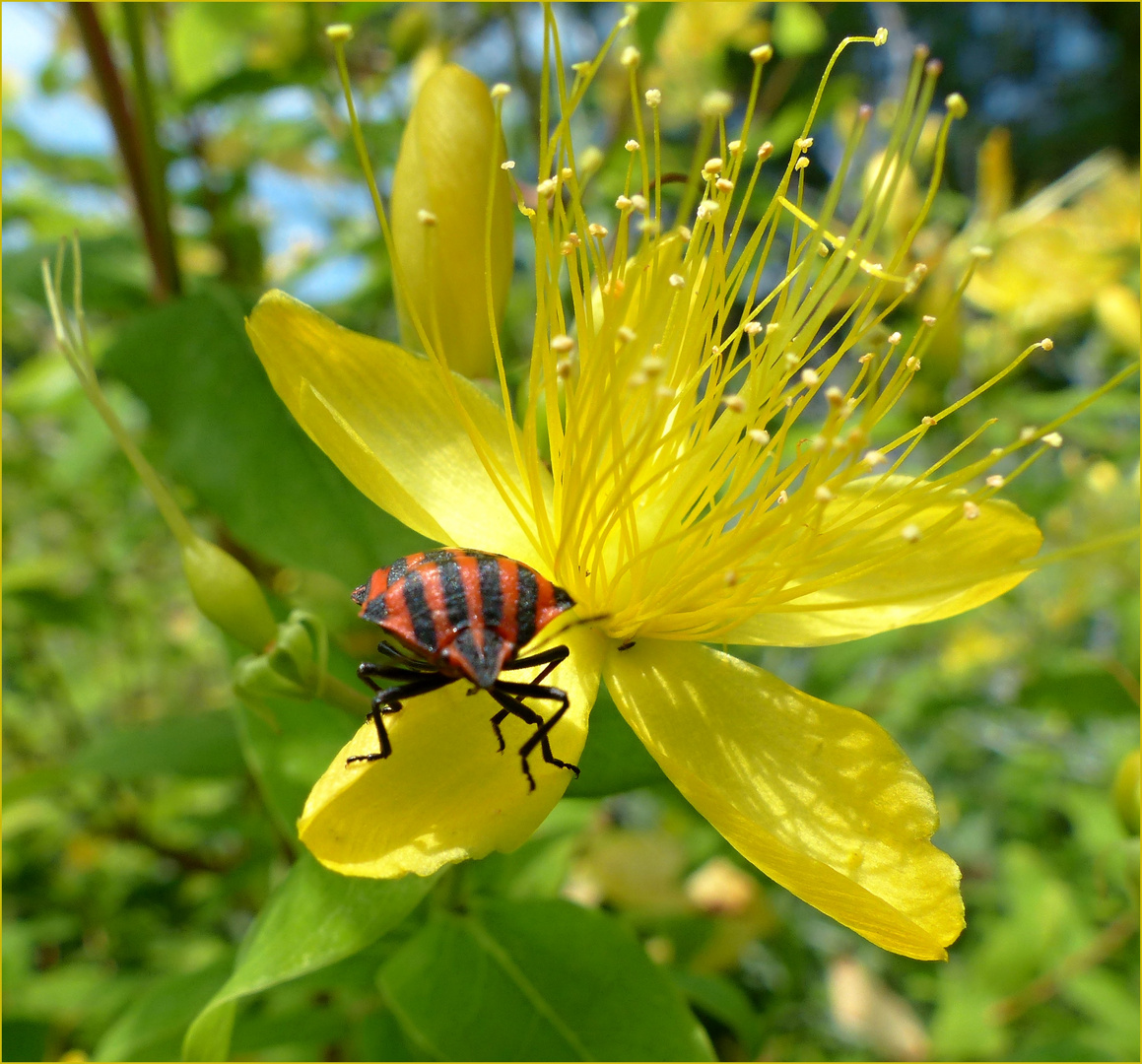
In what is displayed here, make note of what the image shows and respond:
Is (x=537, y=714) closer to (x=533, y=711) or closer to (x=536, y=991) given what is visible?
(x=533, y=711)

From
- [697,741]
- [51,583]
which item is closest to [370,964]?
[697,741]

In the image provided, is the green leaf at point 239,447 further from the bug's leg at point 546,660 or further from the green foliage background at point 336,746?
the bug's leg at point 546,660

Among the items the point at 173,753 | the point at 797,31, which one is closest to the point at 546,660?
the point at 173,753

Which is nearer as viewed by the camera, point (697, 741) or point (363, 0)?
point (697, 741)

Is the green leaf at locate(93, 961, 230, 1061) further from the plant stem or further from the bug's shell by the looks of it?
the plant stem

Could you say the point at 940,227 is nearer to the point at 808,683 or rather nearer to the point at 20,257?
the point at 808,683
